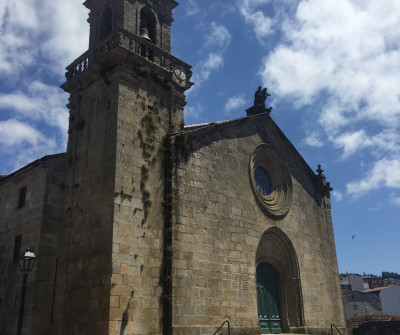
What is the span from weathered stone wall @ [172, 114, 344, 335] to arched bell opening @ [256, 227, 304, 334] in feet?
0.86

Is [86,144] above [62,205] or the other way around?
above

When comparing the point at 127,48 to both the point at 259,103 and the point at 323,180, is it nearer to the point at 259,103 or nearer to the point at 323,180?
the point at 259,103

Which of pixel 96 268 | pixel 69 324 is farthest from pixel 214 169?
pixel 69 324

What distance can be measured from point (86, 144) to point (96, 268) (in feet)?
13.8

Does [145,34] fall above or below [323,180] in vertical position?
above

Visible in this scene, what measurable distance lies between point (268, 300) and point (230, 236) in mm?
3601

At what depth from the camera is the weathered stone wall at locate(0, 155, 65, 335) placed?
13.2m

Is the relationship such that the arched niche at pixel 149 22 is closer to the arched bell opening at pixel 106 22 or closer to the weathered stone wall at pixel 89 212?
the arched bell opening at pixel 106 22

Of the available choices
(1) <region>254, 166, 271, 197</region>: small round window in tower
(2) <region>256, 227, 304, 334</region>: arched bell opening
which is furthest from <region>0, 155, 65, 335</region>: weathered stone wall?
(1) <region>254, 166, 271, 197</region>: small round window in tower

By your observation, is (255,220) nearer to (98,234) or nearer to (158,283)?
(158,283)

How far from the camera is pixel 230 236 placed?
15125 millimetres

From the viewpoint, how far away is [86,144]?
1420 cm

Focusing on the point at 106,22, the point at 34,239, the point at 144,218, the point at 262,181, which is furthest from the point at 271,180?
the point at 34,239

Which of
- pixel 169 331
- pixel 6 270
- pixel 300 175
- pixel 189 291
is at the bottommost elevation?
pixel 169 331
